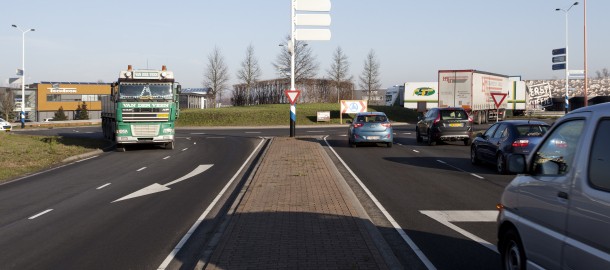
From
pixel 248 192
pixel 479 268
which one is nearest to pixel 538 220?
pixel 479 268

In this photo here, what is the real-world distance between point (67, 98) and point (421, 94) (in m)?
72.7

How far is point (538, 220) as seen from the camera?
4.70m

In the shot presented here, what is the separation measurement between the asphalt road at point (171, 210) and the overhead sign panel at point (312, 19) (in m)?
11.2

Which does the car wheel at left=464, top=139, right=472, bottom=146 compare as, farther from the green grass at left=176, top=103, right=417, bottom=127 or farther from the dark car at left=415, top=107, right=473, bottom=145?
the green grass at left=176, top=103, right=417, bottom=127

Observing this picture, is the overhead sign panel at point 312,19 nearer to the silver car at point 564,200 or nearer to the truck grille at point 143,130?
the truck grille at point 143,130

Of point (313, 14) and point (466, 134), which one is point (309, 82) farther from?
point (466, 134)

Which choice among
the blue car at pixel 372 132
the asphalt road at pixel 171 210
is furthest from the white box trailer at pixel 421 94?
the asphalt road at pixel 171 210

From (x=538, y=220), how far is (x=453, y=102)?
35141 millimetres

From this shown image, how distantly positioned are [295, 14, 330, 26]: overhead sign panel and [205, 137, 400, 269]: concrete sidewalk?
17.2m

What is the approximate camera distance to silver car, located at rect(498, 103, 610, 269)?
3.81 meters

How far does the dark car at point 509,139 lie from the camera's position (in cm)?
1477

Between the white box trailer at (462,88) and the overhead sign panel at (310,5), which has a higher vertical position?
the overhead sign panel at (310,5)

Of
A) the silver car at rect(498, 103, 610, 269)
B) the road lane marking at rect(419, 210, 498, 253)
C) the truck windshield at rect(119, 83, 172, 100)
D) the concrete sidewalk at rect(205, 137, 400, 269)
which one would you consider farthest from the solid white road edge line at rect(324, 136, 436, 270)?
the truck windshield at rect(119, 83, 172, 100)

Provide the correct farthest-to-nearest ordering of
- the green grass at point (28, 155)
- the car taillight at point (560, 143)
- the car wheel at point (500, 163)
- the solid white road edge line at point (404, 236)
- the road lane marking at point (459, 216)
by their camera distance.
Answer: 1. the green grass at point (28, 155)
2. the car wheel at point (500, 163)
3. the road lane marking at point (459, 216)
4. the solid white road edge line at point (404, 236)
5. the car taillight at point (560, 143)
